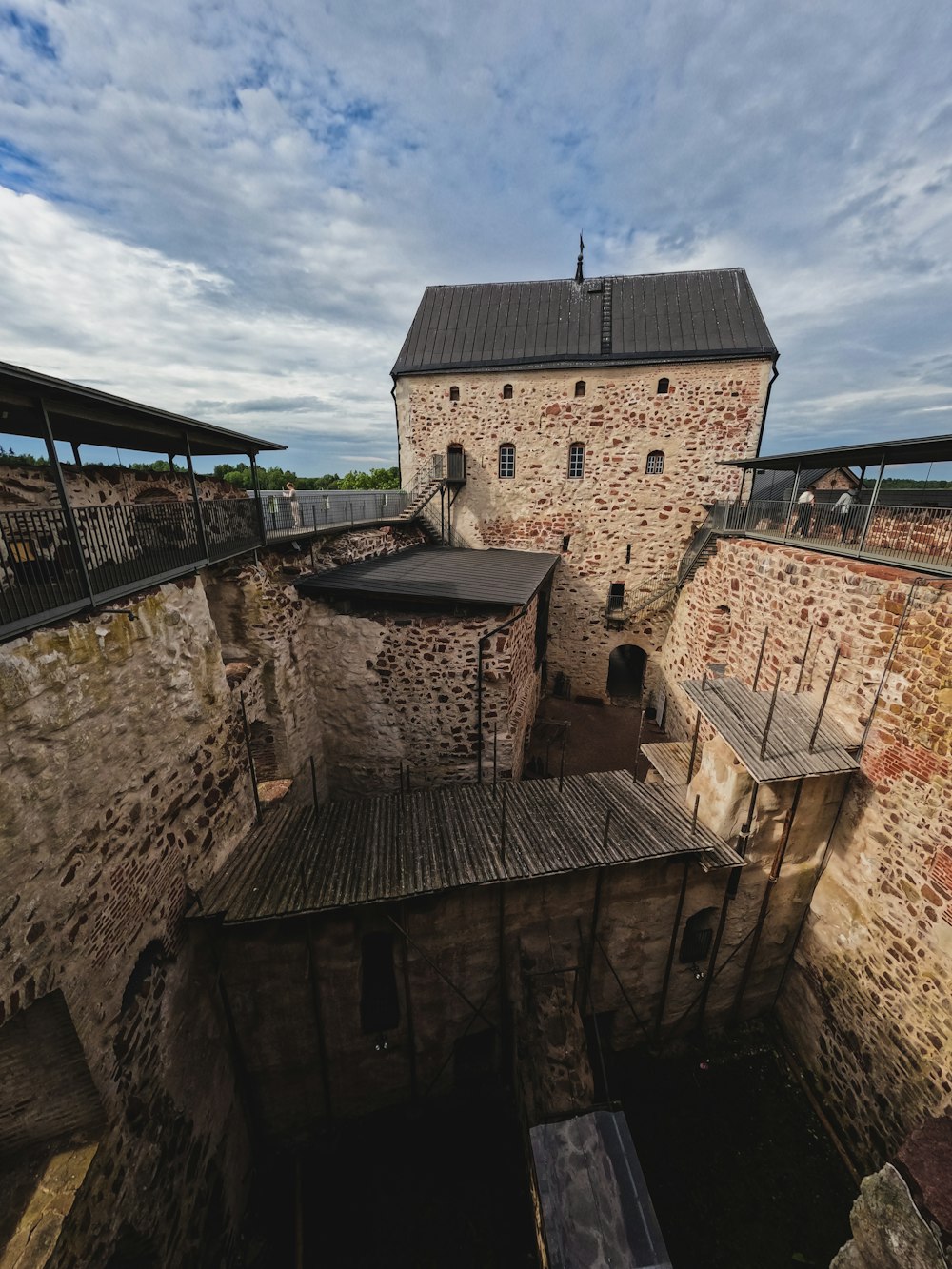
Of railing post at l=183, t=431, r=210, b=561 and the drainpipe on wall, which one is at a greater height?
railing post at l=183, t=431, r=210, b=561

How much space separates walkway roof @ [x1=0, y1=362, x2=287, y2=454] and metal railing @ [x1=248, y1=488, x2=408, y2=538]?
1.10m

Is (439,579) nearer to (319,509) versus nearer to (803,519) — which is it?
(319,509)

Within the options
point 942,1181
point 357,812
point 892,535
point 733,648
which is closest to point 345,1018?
point 357,812

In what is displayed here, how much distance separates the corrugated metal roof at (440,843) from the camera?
5.86 meters

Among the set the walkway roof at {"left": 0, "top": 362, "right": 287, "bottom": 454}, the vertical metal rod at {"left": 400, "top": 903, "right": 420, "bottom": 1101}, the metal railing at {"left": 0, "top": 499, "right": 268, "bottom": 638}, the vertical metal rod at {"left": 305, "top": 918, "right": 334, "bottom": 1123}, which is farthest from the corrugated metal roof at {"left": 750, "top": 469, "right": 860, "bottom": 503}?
the vertical metal rod at {"left": 305, "top": 918, "right": 334, "bottom": 1123}

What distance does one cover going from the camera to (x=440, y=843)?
21.9 feet

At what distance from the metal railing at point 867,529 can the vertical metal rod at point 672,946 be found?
199 inches

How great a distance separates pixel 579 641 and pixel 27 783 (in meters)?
13.6

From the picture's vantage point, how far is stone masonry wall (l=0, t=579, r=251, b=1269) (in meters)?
3.79

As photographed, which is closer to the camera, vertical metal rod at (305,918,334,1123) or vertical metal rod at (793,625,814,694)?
vertical metal rod at (305,918,334,1123)

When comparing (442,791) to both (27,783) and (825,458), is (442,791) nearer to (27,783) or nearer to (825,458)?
(27,783)

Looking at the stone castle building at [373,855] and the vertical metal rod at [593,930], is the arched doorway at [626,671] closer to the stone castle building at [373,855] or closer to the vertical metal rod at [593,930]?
the stone castle building at [373,855]

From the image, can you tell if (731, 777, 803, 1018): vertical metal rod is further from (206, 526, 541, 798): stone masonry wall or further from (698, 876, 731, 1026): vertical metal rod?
(206, 526, 541, 798): stone masonry wall

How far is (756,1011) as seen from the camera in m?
8.33
